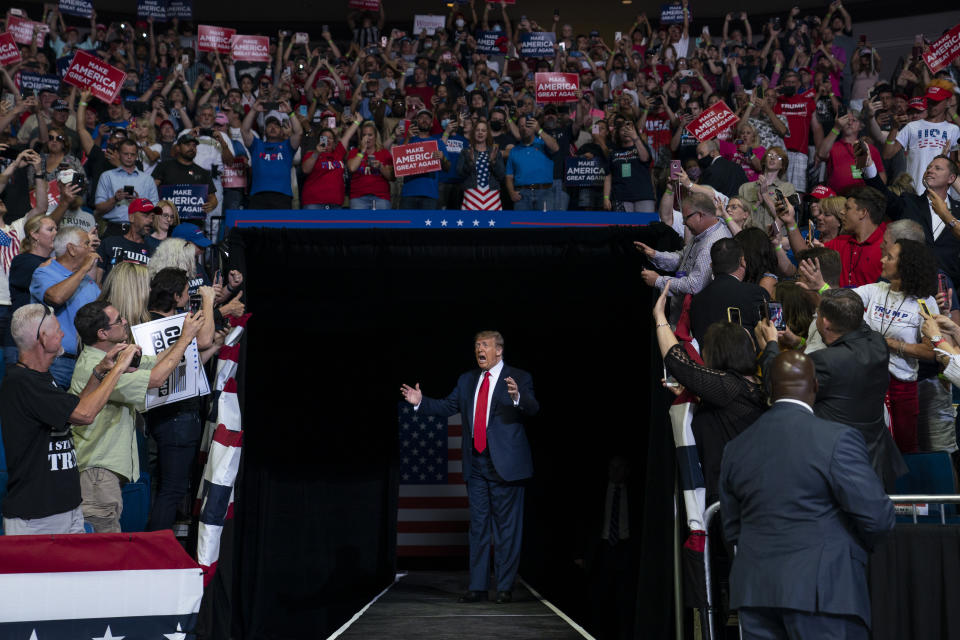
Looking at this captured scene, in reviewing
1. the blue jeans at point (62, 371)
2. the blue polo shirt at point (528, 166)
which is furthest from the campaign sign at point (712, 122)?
the blue jeans at point (62, 371)

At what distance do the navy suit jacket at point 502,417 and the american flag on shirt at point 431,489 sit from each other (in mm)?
2470

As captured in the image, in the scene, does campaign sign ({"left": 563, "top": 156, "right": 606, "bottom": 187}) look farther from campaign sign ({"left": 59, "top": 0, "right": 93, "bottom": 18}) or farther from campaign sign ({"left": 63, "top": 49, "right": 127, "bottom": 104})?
campaign sign ({"left": 59, "top": 0, "right": 93, "bottom": 18})

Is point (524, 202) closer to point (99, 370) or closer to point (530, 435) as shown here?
point (530, 435)

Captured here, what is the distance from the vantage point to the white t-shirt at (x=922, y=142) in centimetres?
1075

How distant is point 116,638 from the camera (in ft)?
15.5

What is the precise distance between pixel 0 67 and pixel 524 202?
650 centimetres

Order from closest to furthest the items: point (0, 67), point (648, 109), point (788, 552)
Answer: point (788, 552) → point (0, 67) → point (648, 109)

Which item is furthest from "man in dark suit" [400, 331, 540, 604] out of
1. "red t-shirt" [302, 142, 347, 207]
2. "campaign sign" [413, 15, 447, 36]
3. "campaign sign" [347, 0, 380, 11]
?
"campaign sign" [347, 0, 380, 11]

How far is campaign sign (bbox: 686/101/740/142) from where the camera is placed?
959cm

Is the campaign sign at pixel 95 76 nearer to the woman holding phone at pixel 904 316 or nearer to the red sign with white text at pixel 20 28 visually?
the red sign with white text at pixel 20 28

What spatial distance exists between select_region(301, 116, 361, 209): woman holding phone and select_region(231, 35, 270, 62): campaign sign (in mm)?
4595

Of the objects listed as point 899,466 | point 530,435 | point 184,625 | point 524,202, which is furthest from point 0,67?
point 899,466

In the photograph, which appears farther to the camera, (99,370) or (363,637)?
(363,637)

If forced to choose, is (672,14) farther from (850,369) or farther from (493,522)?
(850,369)
